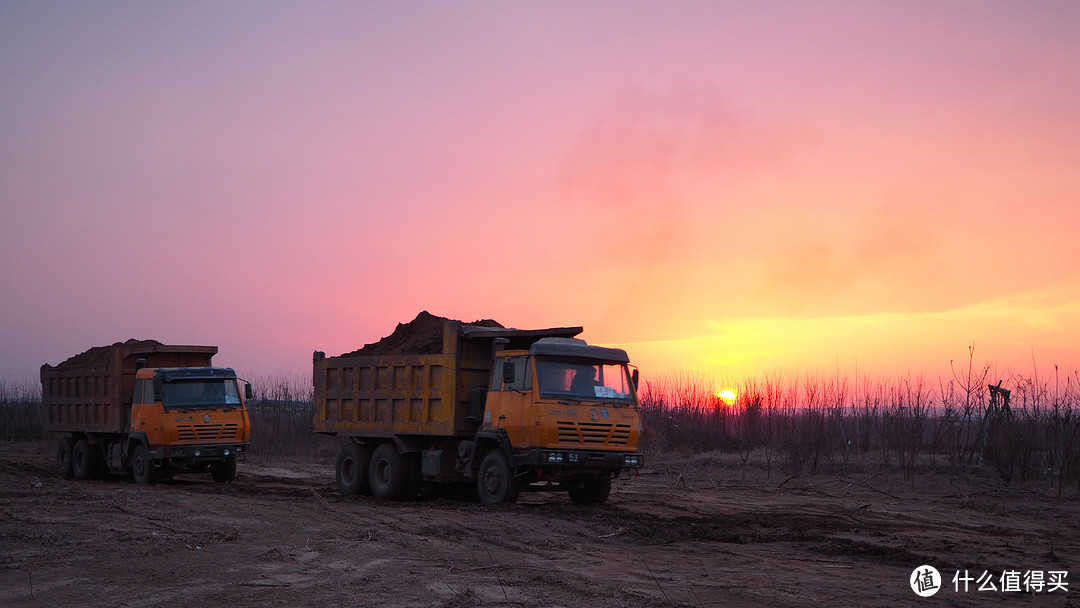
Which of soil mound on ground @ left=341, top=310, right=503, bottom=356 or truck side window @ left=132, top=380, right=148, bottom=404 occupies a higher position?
soil mound on ground @ left=341, top=310, right=503, bottom=356

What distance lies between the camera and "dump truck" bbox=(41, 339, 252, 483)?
2284 cm

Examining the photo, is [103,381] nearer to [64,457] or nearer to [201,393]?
[201,393]

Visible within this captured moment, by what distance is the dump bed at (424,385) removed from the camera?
17266 millimetres

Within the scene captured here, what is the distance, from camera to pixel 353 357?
2006 centimetres

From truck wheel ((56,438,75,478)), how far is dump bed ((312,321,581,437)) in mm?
11532

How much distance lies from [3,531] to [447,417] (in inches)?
288

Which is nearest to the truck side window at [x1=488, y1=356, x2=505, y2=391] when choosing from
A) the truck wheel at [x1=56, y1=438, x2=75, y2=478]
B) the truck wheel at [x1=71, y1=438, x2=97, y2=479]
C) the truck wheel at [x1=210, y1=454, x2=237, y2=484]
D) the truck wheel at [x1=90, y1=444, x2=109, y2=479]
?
the truck wheel at [x1=210, y1=454, x2=237, y2=484]

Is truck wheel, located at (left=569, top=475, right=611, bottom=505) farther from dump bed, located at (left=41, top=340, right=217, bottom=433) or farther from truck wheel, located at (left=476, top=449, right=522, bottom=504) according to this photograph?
dump bed, located at (left=41, top=340, right=217, bottom=433)

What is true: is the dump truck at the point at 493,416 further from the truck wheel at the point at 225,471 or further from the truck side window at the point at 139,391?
the truck side window at the point at 139,391

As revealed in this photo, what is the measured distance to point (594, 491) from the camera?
17656 millimetres

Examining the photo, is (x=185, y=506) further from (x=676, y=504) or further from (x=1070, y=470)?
(x=1070, y=470)

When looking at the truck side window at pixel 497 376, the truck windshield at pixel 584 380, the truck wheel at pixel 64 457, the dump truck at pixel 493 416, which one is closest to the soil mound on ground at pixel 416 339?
the dump truck at pixel 493 416

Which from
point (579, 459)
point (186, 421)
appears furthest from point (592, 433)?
point (186, 421)

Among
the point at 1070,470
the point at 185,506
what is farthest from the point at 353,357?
the point at 1070,470
